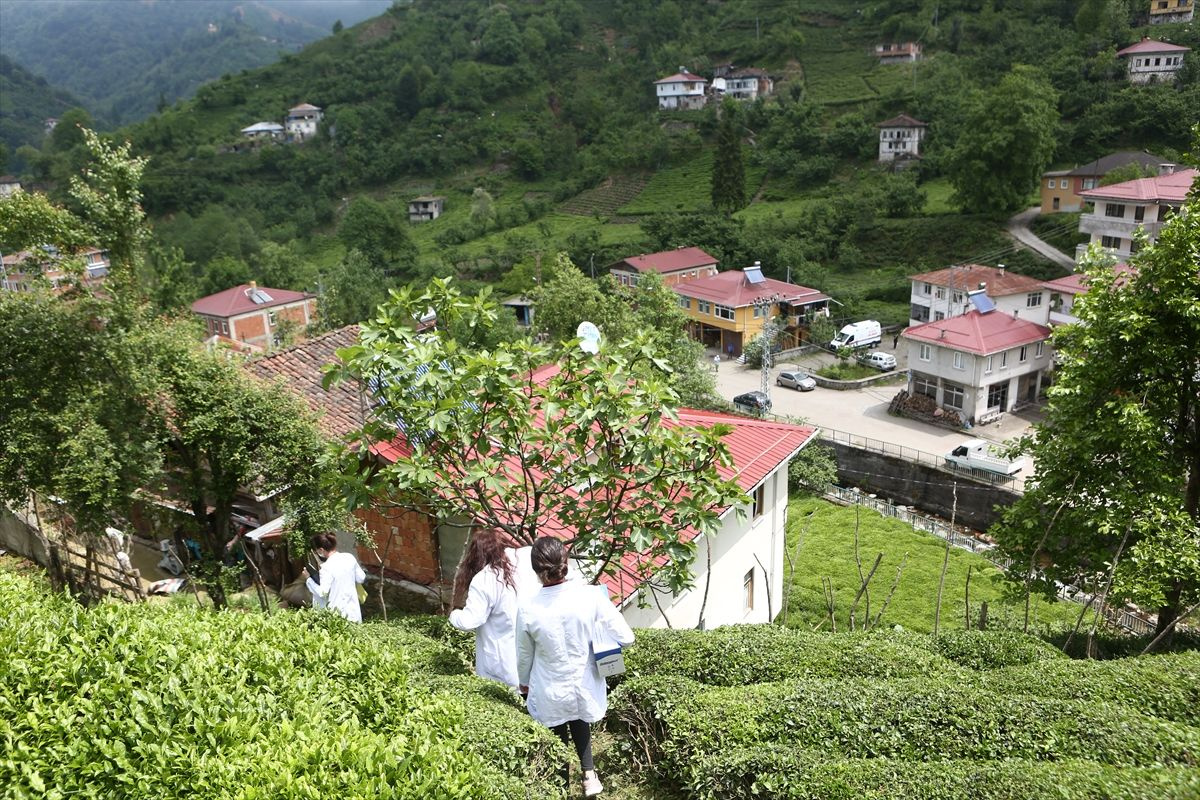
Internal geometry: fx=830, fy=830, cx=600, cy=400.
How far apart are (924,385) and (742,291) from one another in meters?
13.1

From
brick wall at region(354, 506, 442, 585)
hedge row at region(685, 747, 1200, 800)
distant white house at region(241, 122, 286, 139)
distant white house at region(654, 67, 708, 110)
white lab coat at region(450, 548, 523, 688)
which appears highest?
distant white house at region(654, 67, 708, 110)

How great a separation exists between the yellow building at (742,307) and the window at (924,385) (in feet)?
31.4

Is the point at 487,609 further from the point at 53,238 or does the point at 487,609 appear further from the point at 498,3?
the point at 498,3

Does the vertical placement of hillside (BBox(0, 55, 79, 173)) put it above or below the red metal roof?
above

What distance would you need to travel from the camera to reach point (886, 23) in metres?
85.6

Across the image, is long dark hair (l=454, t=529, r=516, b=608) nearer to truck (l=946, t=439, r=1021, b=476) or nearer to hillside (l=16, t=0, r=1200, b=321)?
truck (l=946, t=439, r=1021, b=476)

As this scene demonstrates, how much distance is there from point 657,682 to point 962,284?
3990 cm

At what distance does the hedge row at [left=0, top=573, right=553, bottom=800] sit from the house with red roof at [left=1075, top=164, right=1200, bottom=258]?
42.1m

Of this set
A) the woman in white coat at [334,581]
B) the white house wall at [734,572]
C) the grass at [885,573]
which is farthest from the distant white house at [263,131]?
the woman in white coat at [334,581]

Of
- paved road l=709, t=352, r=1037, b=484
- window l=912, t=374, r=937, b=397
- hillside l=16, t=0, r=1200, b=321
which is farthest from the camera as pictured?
hillside l=16, t=0, r=1200, b=321

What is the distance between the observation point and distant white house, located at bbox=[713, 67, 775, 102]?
8762cm

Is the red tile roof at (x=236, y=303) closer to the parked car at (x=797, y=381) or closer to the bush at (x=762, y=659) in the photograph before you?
the parked car at (x=797, y=381)

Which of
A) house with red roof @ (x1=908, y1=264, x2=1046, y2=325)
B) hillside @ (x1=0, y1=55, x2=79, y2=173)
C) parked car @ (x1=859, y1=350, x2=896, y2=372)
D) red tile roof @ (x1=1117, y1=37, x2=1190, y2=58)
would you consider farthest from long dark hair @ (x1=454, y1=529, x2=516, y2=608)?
hillside @ (x1=0, y1=55, x2=79, y2=173)

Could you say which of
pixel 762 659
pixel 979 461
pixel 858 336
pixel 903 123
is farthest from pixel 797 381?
pixel 903 123
